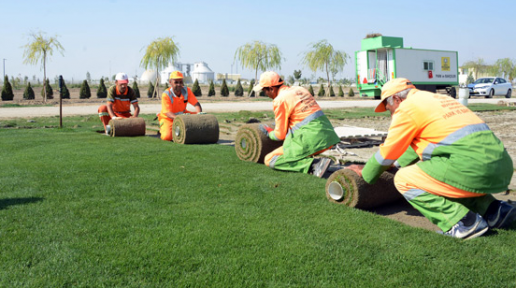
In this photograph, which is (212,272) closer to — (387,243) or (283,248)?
(283,248)

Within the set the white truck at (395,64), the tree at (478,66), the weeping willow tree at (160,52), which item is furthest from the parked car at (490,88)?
the tree at (478,66)

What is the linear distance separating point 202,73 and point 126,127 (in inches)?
4177

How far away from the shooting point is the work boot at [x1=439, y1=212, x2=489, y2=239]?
3.95 m

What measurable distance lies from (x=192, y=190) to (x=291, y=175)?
5.03ft

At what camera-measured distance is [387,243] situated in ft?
12.6

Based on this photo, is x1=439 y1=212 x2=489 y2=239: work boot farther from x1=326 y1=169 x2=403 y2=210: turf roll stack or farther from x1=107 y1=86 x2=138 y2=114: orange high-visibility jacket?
x1=107 y1=86 x2=138 y2=114: orange high-visibility jacket

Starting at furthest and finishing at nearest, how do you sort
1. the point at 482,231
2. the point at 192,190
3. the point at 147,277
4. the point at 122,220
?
the point at 192,190 < the point at 122,220 < the point at 482,231 < the point at 147,277

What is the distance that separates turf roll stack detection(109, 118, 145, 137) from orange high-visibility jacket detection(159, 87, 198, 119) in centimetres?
69

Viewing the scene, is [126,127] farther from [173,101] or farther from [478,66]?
[478,66]

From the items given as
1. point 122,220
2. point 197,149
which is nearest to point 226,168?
point 197,149

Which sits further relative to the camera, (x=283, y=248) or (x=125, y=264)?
(x=283, y=248)

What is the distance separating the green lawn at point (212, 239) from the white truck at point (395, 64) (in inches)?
929

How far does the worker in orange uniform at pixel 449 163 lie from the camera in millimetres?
3854

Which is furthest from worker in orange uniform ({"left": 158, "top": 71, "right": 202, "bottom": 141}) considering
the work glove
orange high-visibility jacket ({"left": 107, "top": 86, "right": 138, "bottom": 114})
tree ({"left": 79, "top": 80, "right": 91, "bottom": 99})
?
tree ({"left": 79, "top": 80, "right": 91, "bottom": 99})
